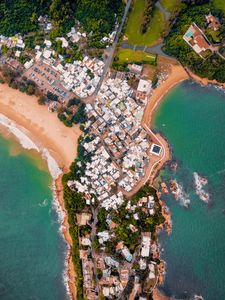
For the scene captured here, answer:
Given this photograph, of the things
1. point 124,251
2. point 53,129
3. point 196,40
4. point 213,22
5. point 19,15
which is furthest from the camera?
point 213,22

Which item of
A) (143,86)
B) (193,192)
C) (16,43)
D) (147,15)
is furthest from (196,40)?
(16,43)

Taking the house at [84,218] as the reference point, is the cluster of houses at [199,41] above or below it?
above

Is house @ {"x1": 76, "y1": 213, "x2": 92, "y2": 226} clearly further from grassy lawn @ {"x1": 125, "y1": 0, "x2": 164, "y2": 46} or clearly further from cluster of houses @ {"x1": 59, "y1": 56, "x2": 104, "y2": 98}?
grassy lawn @ {"x1": 125, "y1": 0, "x2": 164, "y2": 46}

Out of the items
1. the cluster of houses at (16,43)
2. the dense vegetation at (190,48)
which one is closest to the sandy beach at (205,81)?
the dense vegetation at (190,48)

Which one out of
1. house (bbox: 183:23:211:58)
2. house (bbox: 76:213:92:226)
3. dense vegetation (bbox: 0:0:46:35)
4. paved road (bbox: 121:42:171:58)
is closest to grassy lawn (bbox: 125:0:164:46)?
paved road (bbox: 121:42:171:58)

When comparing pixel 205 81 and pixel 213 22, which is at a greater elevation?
pixel 213 22

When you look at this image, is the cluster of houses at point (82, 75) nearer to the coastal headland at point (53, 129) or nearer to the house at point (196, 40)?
the coastal headland at point (53, 129)

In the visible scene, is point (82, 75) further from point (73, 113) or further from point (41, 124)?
point (41, 124)
